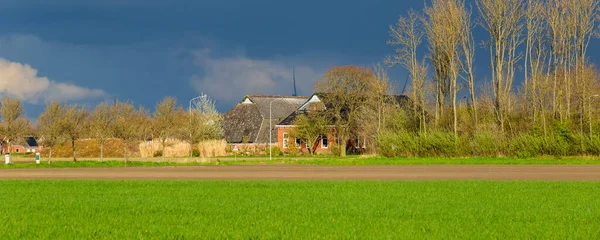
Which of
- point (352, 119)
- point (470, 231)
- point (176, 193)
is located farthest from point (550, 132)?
point (470, 231)

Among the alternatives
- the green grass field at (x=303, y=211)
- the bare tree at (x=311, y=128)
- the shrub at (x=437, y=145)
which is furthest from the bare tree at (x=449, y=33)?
the green grass field at (x=303, y=211)

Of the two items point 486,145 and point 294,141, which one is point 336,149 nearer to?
point 294,141

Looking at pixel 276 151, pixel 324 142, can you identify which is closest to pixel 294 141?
pixel 324 142

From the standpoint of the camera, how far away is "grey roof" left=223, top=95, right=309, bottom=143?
96.7 m

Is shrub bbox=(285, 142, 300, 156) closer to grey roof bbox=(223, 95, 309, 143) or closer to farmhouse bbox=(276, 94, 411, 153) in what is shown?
farmhouse bbox=(276, 94, 411, 153)

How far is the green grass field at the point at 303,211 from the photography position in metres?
15.1

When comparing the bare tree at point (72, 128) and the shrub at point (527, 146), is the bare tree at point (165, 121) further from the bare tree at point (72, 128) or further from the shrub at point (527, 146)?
the shrub at point (527, 146)

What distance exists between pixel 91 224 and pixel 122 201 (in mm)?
5491

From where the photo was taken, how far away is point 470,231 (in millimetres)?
15078

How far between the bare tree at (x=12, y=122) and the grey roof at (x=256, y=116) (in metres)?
29.3

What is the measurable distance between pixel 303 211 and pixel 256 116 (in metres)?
81.0

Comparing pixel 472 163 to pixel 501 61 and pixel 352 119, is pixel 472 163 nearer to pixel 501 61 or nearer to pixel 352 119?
pixel 501 61

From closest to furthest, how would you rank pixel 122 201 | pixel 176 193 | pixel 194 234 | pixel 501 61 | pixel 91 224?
1. pixel 194 234
2. pixel 91 224
3. pixel 122 201
4. pixel 176 193
5. pixel 501 61

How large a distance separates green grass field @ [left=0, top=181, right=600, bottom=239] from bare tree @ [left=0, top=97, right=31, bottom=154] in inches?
1792
